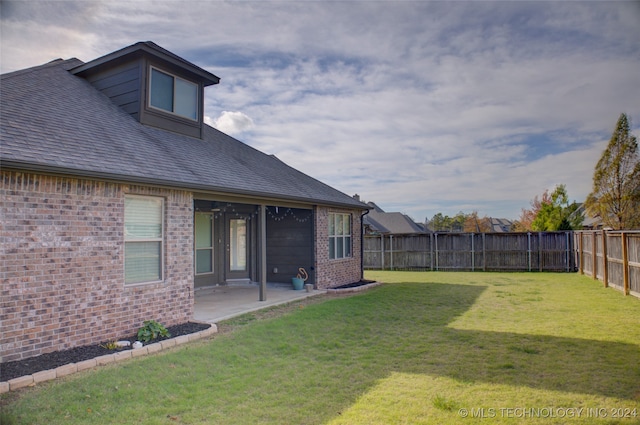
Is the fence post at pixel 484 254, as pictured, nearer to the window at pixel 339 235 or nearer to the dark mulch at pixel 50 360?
the window at pixel 339 235

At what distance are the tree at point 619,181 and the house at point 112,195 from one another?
16.6 m

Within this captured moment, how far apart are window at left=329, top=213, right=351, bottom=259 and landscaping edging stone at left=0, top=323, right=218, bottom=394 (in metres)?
6.61

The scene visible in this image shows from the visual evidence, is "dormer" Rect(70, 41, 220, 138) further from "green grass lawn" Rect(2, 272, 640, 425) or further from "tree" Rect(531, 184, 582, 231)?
"tree" Rect(531, 184, 582, 231)

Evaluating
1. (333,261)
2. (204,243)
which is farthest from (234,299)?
(333,261)

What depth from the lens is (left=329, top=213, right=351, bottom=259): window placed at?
13068 mm

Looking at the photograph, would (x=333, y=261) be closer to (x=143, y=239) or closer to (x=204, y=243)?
(x=204, y=243)

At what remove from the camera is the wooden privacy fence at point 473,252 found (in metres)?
17.8

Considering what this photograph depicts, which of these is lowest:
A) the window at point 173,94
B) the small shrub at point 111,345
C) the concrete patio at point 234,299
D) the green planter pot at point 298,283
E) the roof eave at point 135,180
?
the concrete patio at point 234,299

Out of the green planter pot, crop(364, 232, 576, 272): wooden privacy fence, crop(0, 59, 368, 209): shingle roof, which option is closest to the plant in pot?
the green planter pot

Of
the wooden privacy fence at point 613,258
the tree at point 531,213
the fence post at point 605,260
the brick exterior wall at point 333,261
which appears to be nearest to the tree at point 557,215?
Answer: the tree at point 531,213

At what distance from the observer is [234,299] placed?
33.1 ft

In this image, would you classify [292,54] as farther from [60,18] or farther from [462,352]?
[462,352]

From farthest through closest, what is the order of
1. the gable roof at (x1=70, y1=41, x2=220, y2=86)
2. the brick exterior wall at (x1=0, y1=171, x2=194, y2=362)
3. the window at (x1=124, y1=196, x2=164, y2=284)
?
the gable roof at (x1=70, y1=41, x2=220, y2=86) < the window at (x1=124, y1=196, x2=164, y2=284) < the brick exterior wall at (x1=0, y1=171, x2=194, y2=362)

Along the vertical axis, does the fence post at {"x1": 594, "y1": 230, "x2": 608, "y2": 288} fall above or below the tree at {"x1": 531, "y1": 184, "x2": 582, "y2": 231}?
below
